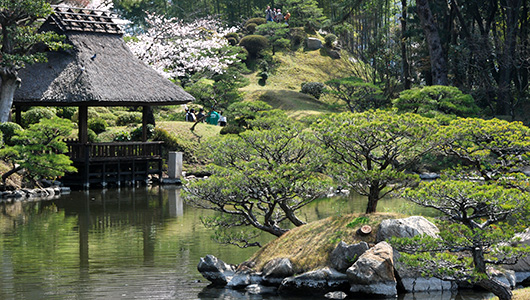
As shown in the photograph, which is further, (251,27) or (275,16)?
(251,27)

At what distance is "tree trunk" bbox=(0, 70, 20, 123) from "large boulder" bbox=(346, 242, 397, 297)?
59.6 feet

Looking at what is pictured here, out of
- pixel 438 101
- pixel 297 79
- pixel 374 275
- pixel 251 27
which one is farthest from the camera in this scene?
pixel 251 27

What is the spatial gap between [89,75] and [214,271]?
1624 cm

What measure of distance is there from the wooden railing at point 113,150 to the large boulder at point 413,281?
17631mm

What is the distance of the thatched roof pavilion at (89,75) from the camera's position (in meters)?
25.7

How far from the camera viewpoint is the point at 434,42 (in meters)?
33.2

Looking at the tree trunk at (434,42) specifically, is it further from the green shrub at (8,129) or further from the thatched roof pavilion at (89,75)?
the green shrub at (8,129)

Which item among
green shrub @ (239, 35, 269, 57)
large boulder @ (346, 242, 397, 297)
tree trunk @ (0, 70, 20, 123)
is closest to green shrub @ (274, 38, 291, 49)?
green shrub @ (239, 35, 269, 57)

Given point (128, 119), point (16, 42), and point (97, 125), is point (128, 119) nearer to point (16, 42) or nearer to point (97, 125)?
point (97, 125)

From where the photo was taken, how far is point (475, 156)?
36.5ft

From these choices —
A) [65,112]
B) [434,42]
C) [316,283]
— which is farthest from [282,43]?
[316,283]

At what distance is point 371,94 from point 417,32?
4640mm

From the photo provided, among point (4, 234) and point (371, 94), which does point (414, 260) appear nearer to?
point (4, 234)

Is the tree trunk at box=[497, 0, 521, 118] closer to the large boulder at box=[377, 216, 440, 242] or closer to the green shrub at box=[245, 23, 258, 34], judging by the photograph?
the large boulder at box=[377, 216, 440, 242]
